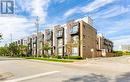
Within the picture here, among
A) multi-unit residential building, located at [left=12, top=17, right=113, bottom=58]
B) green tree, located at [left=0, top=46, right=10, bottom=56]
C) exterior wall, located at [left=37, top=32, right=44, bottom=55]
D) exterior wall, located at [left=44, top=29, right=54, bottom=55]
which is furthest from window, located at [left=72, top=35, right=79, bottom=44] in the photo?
green tree, located at [left=0, top=46, right=10, bottom=56]

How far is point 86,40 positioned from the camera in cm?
6412

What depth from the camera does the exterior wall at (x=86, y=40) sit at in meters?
61.4

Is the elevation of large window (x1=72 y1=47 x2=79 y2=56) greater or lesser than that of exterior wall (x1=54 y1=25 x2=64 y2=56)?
lesser

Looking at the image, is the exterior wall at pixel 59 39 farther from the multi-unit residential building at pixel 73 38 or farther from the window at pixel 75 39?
the window at pixel 75 39

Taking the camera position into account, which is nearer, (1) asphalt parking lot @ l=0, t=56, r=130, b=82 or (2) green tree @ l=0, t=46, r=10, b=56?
(1) asphalt parking lot @ l=0, t=56, r=130, b=82

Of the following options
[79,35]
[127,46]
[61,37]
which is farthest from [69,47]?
[127,46]

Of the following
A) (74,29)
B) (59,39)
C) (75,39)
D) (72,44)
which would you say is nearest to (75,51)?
(72,44)

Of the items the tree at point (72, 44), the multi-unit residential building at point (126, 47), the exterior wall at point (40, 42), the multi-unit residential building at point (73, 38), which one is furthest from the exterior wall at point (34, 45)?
the multi-unit residential building at point (126, 47)

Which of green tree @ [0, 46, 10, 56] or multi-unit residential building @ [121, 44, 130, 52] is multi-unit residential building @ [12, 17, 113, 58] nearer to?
green tree @ [0, 46, 10, 56]

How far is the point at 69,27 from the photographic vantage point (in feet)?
220

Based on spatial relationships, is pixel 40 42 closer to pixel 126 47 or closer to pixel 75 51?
pixel 75 51

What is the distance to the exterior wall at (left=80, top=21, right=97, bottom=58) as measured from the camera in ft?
201

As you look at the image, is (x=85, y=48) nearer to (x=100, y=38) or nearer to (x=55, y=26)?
(x=55, y=26)

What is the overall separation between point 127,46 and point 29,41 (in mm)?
77389
